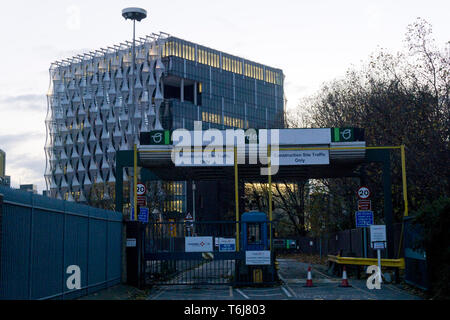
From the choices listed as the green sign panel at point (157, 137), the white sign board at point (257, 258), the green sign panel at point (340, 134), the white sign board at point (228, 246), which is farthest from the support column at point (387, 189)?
the green sign panel at point (157, 137)

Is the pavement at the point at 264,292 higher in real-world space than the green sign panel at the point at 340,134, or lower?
lower

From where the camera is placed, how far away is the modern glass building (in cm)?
11912

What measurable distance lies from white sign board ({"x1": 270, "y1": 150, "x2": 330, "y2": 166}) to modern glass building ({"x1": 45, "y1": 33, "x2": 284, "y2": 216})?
3548 inches

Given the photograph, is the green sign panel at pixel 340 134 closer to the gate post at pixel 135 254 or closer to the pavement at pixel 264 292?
the pavement at pixel 264 292

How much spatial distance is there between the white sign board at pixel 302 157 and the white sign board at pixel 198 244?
15.9 ft

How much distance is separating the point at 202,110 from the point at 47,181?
122ft

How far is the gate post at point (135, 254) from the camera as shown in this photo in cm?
2233

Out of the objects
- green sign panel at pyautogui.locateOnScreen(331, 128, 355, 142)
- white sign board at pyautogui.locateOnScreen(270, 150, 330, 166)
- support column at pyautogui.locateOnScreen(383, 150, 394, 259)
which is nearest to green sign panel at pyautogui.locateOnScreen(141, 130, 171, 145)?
white sign board at pyautogui.locateOnScreen(270, 150, 330, 166)

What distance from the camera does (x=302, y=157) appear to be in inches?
987

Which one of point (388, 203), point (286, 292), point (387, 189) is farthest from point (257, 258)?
point (387, 189)

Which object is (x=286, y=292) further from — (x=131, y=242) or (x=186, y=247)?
(x=131, y=242)

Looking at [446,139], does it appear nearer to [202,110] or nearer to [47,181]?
[202,110]

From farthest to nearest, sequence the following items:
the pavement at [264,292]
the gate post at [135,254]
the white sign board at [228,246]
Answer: the white sign board at [228,246] → the gate post at [135,254] → the pavement at [264,292]

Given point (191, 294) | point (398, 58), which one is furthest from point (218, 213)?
point (191, 294)
